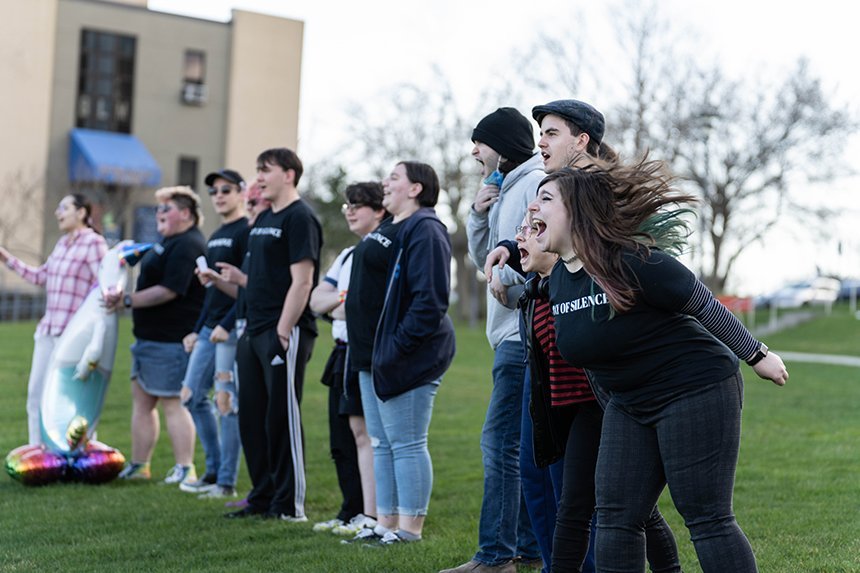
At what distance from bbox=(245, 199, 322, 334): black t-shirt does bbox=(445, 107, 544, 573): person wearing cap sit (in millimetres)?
1892

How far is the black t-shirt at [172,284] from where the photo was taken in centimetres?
895

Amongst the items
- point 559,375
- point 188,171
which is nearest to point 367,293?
point 559,375

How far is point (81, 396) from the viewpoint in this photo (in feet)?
29.2

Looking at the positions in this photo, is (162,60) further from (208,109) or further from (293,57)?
(293,57)

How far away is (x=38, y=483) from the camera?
336 inches

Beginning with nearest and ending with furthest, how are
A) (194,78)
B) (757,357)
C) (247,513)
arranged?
(757,357), (247,513), (194,78)

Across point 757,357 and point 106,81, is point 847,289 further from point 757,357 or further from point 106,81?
point 757,357

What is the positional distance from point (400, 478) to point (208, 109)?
39.0 metres

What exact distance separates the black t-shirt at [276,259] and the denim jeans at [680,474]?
377cm

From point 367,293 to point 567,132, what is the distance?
202cm

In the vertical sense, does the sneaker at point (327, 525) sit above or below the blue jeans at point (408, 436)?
below

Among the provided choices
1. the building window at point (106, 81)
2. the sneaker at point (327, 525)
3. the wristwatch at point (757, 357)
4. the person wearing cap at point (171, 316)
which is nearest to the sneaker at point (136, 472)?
the person wearing cap at point (171, 316)

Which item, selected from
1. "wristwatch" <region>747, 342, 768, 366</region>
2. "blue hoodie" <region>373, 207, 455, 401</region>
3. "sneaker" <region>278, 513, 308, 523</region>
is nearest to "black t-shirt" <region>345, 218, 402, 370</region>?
"blue hoodie" <region>373, 207, 455, 401</region>

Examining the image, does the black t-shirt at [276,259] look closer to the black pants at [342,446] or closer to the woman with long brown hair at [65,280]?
the black pants at [342,446]
